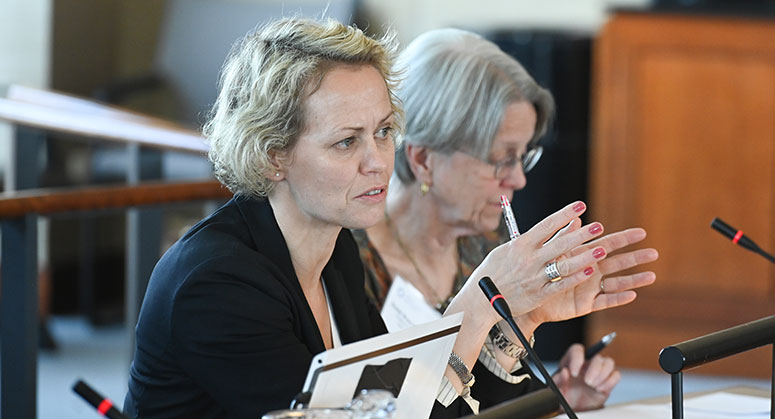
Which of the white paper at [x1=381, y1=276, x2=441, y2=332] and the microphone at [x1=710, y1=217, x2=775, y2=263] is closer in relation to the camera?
the microphone at [x1=710, y1=217, x2=775, y2=263]

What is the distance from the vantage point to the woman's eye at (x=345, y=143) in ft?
5.06

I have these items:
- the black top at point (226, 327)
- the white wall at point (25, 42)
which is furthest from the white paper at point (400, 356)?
the white wall at point (25, 42)

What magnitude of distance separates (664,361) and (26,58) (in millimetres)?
3977

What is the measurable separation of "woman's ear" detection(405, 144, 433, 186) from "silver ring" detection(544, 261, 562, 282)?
67cm

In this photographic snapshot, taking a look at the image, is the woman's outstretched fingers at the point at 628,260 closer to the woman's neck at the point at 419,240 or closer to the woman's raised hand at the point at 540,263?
the woman's raised hand at the point at 540,263

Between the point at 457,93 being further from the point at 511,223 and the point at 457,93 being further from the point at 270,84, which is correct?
the point at 270,84

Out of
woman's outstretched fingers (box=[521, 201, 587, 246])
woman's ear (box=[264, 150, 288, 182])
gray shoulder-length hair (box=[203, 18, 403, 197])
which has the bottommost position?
woman's outstretched fingers (box=[521, 201, 587, 246])

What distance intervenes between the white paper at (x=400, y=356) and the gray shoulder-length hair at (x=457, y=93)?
0.84 meters

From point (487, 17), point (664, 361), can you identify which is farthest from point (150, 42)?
Result: point (664, 361)

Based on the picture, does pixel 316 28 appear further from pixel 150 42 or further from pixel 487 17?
pixel 150 42

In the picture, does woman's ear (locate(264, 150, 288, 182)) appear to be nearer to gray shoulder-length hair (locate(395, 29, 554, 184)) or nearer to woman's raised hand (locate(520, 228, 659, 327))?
woman's raised hand (locate(520, 228, 659, 327))

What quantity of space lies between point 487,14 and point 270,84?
360 centimetres

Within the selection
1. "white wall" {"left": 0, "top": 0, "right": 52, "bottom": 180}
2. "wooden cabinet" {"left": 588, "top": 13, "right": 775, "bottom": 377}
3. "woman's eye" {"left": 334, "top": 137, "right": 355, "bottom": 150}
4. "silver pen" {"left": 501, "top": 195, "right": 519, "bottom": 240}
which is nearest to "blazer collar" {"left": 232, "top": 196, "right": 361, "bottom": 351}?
"woman's eye" {"left": 334, "top": 137, "right": 355, "bottom": 150}

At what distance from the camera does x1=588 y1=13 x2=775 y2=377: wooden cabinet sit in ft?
14.0
